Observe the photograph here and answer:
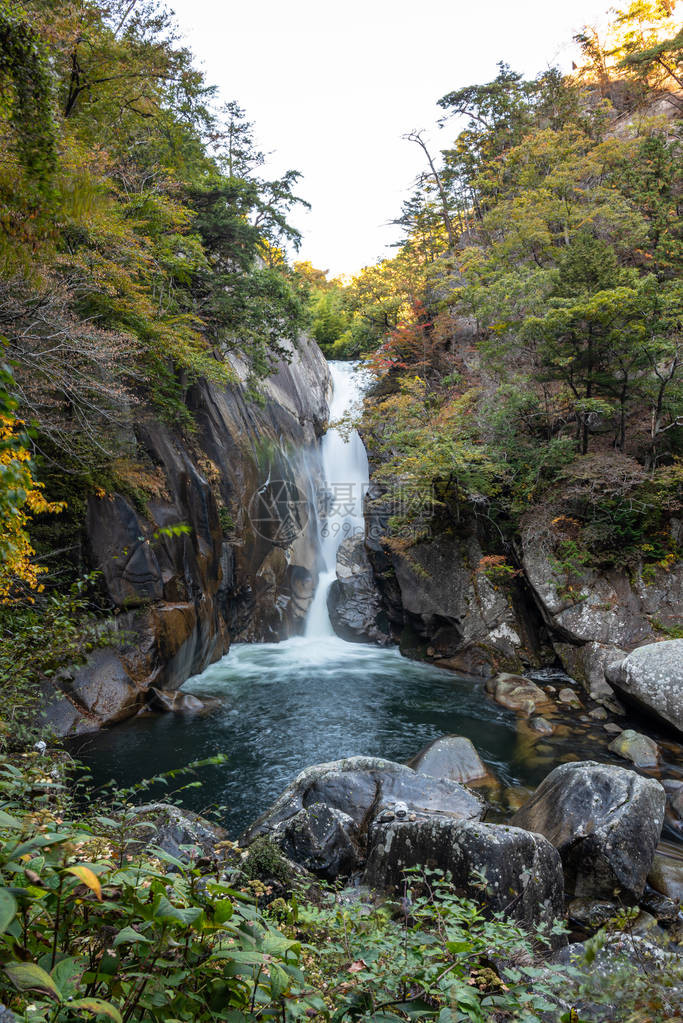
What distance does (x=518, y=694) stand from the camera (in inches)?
387

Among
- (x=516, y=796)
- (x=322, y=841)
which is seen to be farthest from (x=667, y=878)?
(x=322, y=841)

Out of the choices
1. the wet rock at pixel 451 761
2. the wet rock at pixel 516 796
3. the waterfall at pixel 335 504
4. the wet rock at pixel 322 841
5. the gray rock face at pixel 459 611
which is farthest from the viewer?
the waterfall at pixel 335 504

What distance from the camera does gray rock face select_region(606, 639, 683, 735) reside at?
25.3 ft

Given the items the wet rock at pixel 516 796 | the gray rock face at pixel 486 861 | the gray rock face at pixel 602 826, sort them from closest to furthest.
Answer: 1. the gray rock face at pixel 486 861
2. the gray rock face at pixel 602 826
3. the wet rock at pixel 516 796

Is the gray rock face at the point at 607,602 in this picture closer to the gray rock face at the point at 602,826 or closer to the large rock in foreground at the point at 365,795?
the gray rock face at the point at 602,826

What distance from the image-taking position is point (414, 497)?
12.7 meters

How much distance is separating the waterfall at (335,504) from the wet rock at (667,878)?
1085 centimetres

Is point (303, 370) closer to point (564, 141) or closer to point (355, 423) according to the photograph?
point (355, 423)

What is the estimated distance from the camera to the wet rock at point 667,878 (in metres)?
4.83

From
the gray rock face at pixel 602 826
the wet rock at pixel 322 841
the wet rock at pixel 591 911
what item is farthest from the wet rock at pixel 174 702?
the wet rock at pixel 591 911

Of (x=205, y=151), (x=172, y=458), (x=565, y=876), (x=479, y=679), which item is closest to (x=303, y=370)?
(x=205, y=151)

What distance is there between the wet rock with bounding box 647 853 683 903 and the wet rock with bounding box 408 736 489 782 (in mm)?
2198

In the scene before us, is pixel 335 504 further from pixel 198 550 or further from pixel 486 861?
pixel 486 861

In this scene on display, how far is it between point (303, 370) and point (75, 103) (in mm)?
14339
